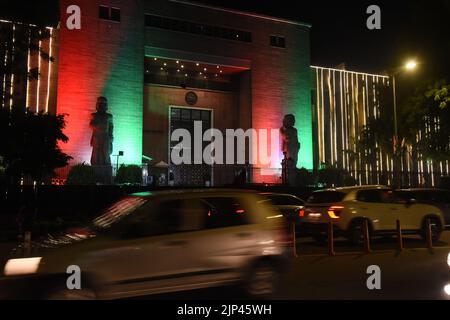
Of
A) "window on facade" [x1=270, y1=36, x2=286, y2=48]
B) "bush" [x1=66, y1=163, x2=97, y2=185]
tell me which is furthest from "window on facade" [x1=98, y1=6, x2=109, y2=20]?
"window on facade" [x1=270, y1=36, x2=286, y2=48]

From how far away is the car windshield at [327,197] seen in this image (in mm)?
13780

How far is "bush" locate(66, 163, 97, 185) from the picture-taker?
982 inches

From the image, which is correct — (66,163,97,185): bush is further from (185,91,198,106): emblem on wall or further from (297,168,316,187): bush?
(297,168,316,187): bush

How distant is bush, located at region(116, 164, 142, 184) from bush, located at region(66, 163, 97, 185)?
1387 mm

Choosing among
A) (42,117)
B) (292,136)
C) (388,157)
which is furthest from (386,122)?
(42,117)

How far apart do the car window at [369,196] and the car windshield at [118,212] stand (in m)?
8.17

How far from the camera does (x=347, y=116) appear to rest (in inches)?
1458

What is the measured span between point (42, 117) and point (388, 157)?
26.7 m

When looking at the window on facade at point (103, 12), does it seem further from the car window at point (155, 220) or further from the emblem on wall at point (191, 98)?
the car window at point (155, 220)

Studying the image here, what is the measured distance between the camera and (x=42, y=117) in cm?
1956

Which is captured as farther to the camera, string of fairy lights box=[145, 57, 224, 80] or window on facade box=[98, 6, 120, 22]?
string of fairy lights box=[145, 57, 224, 80]

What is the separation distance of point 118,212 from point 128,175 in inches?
755

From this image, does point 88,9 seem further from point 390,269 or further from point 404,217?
point 390,269

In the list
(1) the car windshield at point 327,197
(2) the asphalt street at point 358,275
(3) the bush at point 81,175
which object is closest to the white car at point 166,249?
(2) the asphalt street at point 358,275
